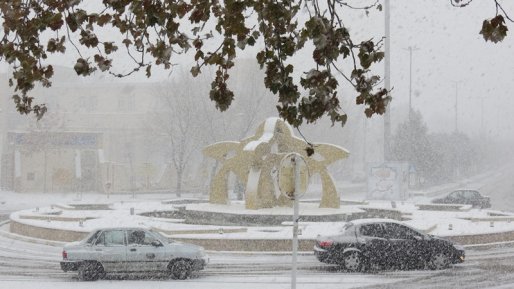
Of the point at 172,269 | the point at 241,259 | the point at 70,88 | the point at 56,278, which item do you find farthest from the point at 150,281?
the point at 70,88

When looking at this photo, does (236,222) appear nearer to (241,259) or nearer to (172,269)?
(241,259)

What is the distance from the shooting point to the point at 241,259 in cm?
2042

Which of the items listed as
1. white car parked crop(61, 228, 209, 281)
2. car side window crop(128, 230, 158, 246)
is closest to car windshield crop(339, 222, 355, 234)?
white car parked crop(61, 228, 209, 281)

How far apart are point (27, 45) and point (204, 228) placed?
17725mm

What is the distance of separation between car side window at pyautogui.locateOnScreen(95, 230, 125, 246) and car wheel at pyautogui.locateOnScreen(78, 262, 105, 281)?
0.52m

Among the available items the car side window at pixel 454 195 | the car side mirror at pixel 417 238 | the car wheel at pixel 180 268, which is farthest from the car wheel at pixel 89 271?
the car side window at pixel 454 195

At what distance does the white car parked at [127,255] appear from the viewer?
648 inches

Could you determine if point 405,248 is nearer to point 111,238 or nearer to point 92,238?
point 111,238

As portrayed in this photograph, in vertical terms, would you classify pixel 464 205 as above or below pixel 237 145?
below

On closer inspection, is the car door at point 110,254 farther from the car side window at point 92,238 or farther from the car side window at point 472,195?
the car side window at point 472,195

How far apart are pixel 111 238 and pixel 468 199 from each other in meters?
29.2

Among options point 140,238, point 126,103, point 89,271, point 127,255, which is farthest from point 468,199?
point 126,103

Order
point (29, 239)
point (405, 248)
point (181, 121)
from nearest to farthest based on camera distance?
point (405, 248)
point (29, 239)
point (181, 121)

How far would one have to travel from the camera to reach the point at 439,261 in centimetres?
1834
